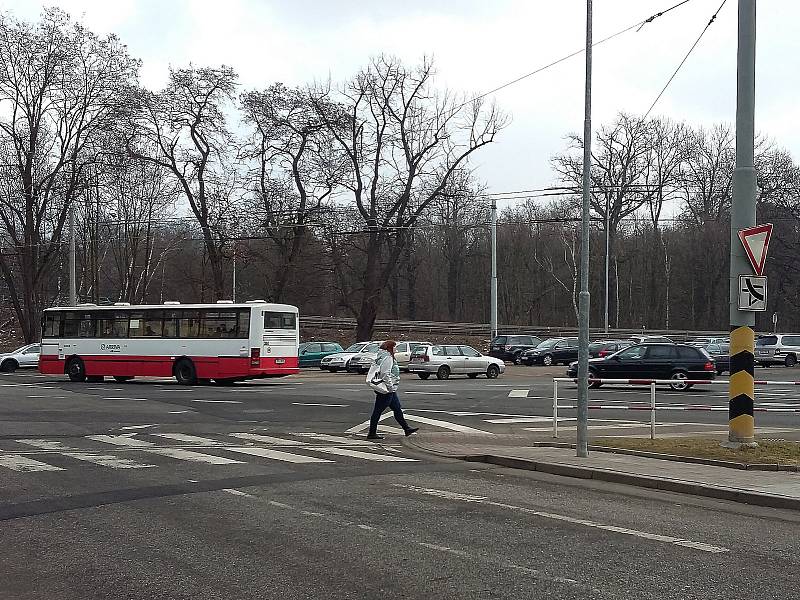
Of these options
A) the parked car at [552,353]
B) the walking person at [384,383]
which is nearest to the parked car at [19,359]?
the parked car at [552,353]

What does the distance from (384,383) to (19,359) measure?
125ft

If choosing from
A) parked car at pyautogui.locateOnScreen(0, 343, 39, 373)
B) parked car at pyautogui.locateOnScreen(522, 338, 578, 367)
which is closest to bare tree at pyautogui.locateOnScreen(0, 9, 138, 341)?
parked car at pyautogui.locateOnScreen(0, 343, 39, 373)

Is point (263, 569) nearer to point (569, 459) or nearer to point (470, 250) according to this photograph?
point (569, 459)

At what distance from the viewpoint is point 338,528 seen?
28.7 feet

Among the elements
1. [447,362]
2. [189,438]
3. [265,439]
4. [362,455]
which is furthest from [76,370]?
[362,455]

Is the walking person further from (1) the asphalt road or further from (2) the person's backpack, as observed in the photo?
(1) the asphalt road

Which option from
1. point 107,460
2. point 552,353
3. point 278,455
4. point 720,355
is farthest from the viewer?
point 552,353

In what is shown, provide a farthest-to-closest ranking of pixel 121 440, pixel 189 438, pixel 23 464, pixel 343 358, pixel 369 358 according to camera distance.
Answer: pixel 343 358 < pixel 369 358 < pixel 189 438 < pixel 121 440 < pixel 23 464

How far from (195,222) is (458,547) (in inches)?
1881

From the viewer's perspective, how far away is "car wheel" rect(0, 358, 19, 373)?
4927cm

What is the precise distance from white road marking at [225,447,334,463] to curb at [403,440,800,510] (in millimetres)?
2222

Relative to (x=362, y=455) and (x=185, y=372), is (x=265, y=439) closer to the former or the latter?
(x=362, y=455)

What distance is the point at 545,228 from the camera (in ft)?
259

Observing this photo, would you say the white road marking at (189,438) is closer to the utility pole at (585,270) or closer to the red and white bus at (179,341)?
the utility pole at (585,270)
